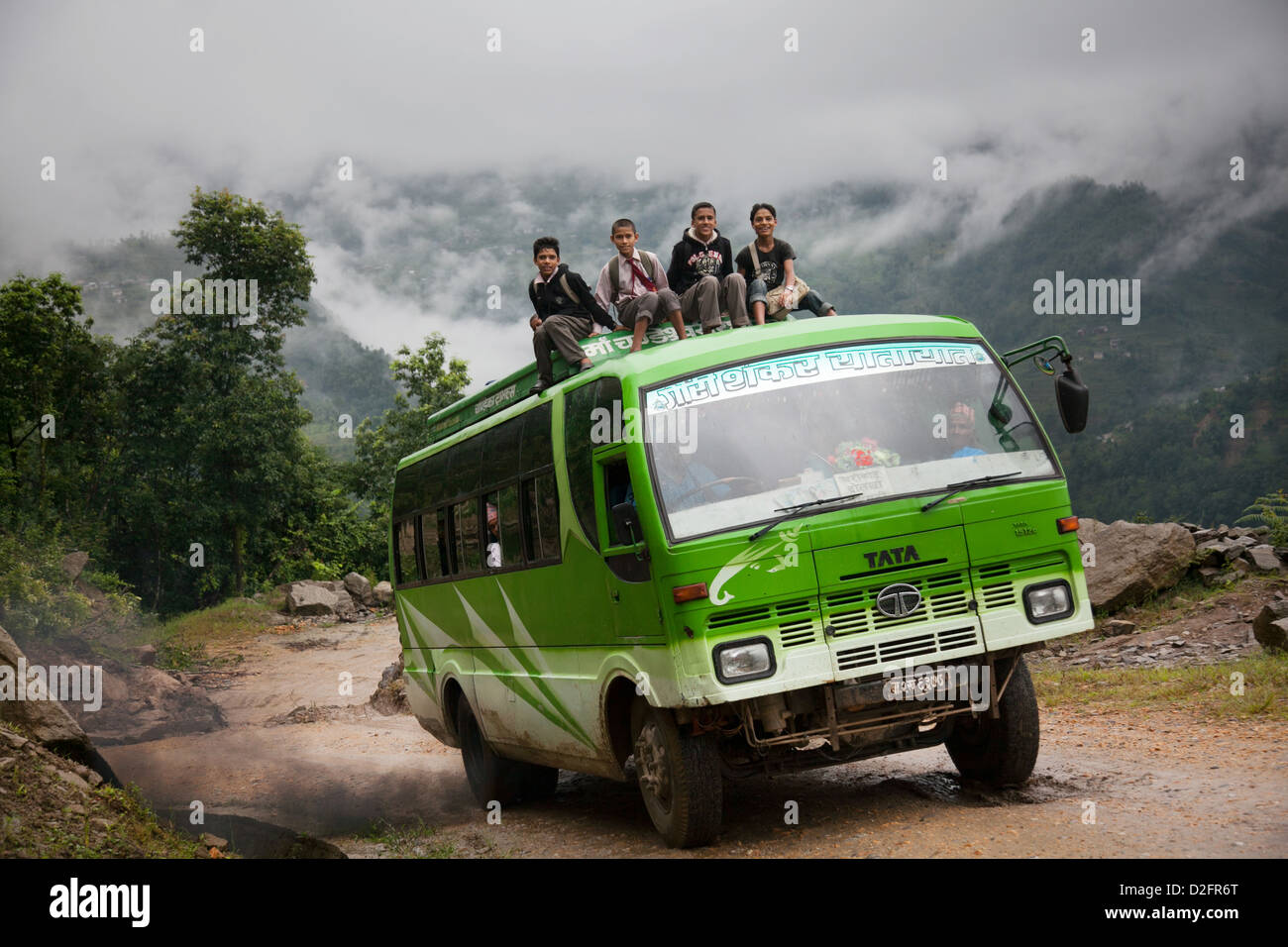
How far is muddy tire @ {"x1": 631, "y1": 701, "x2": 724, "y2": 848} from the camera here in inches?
291

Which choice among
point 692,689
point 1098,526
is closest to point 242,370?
point 1098,526

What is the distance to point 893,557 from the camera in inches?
284

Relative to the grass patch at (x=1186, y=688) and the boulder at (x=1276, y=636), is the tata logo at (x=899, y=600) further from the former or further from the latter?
the boulder at (x=1276, y=636)

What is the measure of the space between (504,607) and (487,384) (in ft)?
Answer: 7.28

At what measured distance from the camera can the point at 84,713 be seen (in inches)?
664

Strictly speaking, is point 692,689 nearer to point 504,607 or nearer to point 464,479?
point 504,607

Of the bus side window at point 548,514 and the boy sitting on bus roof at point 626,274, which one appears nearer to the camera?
the bus side window at point 548,514

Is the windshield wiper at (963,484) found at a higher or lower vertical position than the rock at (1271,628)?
higher

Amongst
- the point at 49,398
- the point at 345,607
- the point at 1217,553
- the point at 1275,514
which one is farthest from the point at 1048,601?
the point at 49,398

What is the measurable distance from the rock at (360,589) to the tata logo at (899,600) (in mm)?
34007

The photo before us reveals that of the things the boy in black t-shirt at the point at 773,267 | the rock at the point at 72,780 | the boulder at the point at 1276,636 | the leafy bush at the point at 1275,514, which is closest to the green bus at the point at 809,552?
the boy in black t-shirt at the point at 773,267

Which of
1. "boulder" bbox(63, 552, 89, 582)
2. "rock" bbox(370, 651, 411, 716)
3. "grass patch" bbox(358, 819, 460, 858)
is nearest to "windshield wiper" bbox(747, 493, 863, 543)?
"grass patch" bbox(358, 819, 460, 858)

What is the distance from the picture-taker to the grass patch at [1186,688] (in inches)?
416

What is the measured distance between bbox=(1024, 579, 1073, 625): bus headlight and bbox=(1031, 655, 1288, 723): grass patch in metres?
3.67
